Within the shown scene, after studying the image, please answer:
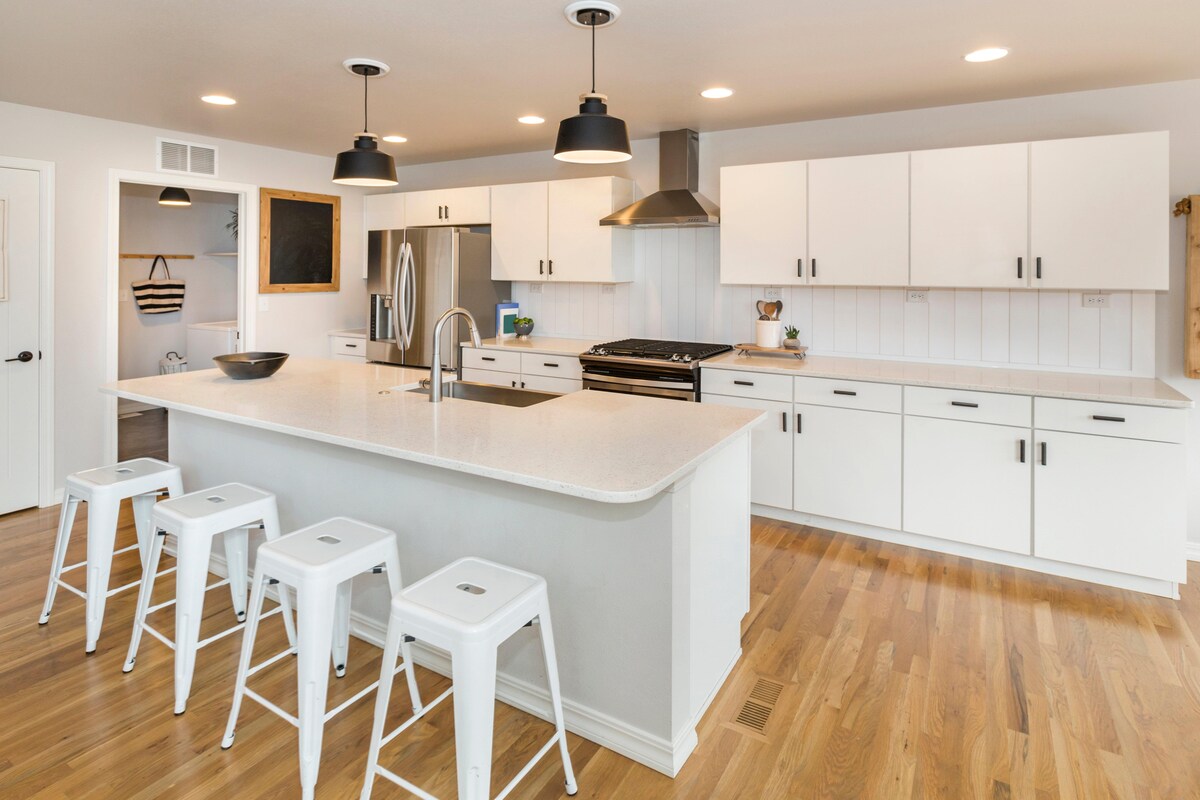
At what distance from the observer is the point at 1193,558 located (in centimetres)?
344

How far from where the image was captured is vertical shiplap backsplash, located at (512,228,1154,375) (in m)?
3.53

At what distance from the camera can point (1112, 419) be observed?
3004mm

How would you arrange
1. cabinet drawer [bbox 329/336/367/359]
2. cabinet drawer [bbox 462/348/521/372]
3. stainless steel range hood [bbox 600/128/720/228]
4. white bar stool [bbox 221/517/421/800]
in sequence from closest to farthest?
white bar stool [bbox 221/517/421/800], stainless steel range hood [bbox 600/128/720/228], cabinet drawer [bbox 462/348/521/372], cabinet drawer [bbox 329/336/367/359]

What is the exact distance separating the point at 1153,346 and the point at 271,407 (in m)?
4.08

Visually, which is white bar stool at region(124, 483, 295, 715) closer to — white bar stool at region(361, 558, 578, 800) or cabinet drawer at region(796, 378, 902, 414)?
white bar stool at region(361, 558, 578, 800)

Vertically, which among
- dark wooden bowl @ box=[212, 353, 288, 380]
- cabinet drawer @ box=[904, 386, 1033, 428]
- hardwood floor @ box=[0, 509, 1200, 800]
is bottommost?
hardwood floor @ box=[0, 509, 1200, 800]

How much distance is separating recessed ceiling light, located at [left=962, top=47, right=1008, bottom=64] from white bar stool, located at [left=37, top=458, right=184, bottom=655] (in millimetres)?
3762

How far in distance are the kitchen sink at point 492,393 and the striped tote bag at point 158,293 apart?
17.6 ft

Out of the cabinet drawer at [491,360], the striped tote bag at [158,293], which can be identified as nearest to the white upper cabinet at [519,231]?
the cabinet drawer at [491,360]

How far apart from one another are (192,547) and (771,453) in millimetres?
2872

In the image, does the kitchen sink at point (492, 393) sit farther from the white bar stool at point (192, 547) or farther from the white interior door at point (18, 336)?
the white interior door at point (18, 336)

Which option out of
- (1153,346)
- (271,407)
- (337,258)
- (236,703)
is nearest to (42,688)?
(236,703)

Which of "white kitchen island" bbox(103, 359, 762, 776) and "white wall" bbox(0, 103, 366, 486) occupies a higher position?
"white wall" bbox(0, 103, 366, 486)

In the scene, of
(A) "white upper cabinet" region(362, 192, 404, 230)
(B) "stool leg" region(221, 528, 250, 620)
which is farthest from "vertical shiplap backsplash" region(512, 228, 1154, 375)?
(B) "stool leg" region(221, 528, 250, 620)
